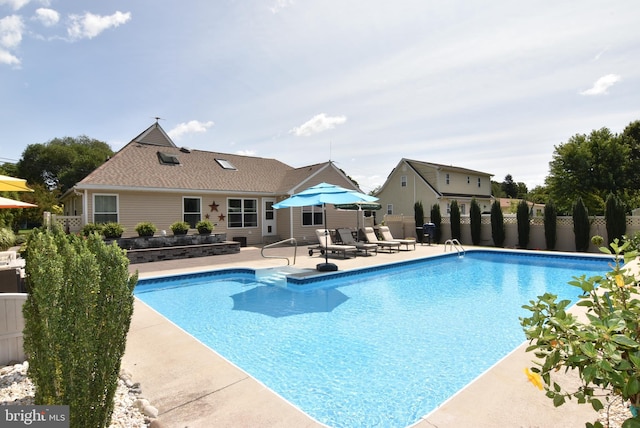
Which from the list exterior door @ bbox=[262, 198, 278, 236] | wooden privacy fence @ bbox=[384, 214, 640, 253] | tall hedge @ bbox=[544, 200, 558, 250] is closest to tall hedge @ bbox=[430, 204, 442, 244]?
wooden privacy fence @ bbox=[384, 214, 640, 253]

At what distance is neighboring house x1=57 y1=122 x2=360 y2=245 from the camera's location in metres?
15.1

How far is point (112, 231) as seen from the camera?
44.1ft

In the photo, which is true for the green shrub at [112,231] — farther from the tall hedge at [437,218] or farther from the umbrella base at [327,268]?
the tall hedge at [437,218]

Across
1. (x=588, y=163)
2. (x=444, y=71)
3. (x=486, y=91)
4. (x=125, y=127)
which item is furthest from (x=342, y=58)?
(x=588, y=163)

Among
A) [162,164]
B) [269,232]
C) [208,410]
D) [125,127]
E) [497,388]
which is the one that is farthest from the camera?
[125,127]

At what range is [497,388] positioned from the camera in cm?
347

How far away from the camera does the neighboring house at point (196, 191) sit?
1512 centimetres

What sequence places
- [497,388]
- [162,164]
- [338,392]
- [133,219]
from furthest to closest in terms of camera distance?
[162,164]
[133,219]
[338,392]
[497,388]

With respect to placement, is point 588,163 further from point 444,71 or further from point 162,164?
point 162,164

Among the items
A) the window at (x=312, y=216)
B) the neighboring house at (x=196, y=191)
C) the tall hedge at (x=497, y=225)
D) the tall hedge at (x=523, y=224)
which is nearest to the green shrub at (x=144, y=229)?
the neighboring house at (x=196, y=191)

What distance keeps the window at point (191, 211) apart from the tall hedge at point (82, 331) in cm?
1547

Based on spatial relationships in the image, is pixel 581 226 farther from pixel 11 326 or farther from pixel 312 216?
pixel 11 326

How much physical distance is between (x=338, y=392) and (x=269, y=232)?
16658 mm

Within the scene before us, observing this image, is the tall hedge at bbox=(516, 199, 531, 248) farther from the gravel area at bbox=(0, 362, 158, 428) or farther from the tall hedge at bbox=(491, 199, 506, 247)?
the gravel area at bbox=(0, 362, 158, 428)
